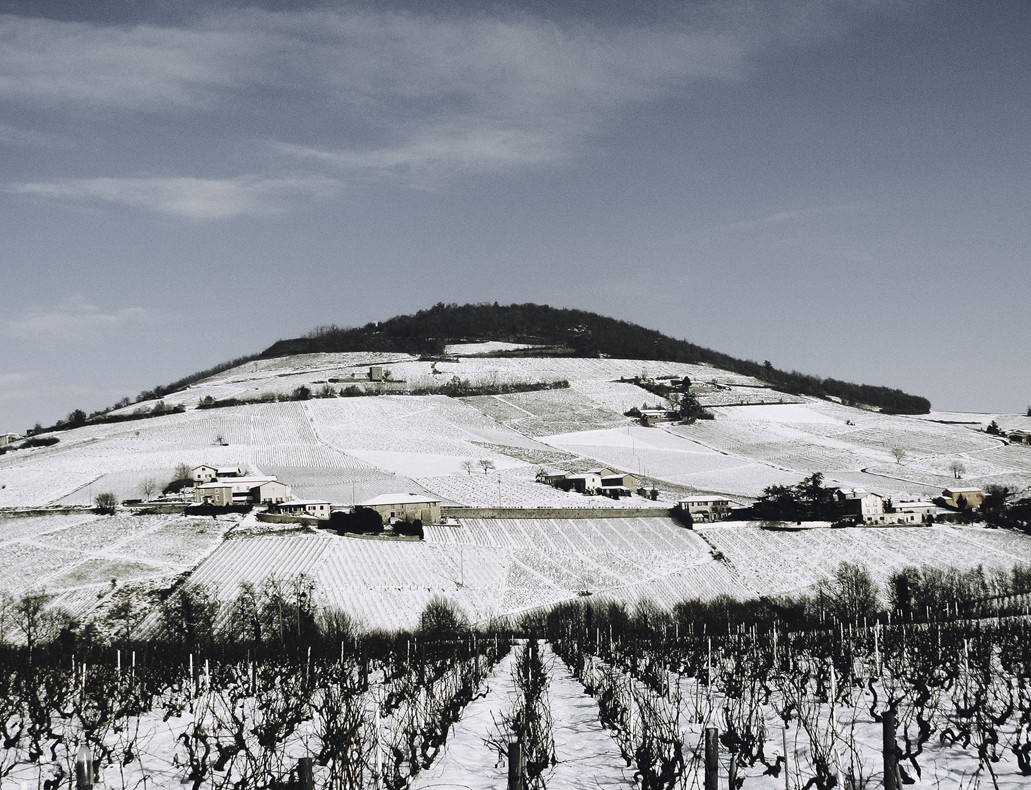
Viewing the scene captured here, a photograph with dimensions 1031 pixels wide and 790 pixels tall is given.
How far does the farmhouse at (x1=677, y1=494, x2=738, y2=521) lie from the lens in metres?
74.9

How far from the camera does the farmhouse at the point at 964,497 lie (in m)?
81.4

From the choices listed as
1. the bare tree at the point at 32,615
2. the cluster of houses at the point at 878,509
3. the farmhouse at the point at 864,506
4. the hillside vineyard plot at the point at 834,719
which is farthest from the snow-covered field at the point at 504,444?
the hillside vineyard plot at the point at 834,719

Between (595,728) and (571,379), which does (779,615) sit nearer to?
(595,728)

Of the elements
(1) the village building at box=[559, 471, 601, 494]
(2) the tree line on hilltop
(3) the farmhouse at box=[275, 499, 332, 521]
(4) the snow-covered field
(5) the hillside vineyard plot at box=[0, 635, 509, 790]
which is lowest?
(5) the hillside vineyard plot at box=[0, 635, 509, 790]

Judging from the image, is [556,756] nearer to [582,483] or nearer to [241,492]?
[241,492]

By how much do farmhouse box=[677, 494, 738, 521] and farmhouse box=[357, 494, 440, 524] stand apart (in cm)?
2208

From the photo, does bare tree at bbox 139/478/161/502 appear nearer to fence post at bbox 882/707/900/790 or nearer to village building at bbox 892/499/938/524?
village building at bbox 892/499/938/524

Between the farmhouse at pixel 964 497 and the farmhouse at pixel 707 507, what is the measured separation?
2180cm

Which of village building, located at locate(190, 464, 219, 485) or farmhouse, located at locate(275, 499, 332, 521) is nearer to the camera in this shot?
farmhouse, located at locate(275, 499, 332, 521)

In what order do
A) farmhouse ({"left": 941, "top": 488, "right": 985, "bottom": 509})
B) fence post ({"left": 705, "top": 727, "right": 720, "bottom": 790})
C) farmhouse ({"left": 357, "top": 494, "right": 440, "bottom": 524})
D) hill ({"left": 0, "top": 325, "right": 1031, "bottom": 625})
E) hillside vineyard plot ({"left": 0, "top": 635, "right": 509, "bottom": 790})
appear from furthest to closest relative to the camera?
farmhouse ({"left": 941, "top": 488, "right": 985, "bottom": 509})
farmhouse ({"left": 357, "top": 494, "right": 440, "bottom": 524})
hill ({"left": 0, "top": 325, "right": 1031, "bottom": 625})
hillside vineyard plot ({"left": 0, "top": 635, "right": 509, "bottom": 790})
fence post ({"left": 705, "top": 727, "right": 720, "bottom": 790})

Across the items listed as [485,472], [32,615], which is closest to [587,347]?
[485,472]

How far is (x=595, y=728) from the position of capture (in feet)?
53.8

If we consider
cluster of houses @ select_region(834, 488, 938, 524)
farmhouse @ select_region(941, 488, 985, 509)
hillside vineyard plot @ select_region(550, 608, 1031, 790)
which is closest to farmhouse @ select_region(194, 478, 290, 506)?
cluster of houses @ select_region(834, 488, 938, 524)

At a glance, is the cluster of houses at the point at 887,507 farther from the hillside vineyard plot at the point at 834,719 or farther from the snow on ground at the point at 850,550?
the hillside vineyard plot at the point at 834,719
